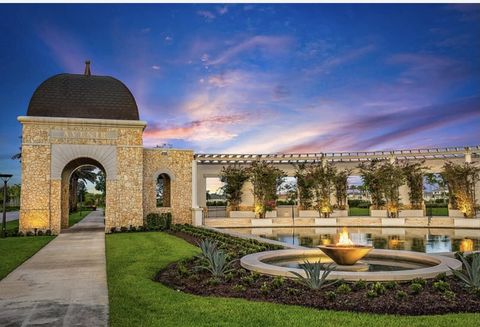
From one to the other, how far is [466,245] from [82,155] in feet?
56.9

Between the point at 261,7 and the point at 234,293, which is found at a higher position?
the point at 261,7

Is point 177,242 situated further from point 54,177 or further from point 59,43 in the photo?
point 59,43

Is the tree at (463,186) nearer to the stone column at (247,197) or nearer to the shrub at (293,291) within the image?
the stone column at (247,197)

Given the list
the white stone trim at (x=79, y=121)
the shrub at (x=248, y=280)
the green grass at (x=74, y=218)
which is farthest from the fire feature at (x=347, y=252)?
the green grass at (x=74, y=218)

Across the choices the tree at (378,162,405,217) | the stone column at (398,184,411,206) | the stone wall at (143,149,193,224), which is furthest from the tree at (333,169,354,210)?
the stone wall at (143,149,193,224)

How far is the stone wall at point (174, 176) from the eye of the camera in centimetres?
2320

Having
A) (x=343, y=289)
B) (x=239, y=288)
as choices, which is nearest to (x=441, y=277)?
(x=343, y=289)

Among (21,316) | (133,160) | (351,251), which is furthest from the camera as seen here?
(133,160)

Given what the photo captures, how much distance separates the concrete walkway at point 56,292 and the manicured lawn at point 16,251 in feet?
0.78

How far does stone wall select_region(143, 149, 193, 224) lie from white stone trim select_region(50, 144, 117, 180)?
208cm

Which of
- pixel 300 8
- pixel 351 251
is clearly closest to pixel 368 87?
pixel 300 8

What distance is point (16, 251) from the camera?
13.7 m

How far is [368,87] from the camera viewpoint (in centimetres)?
2164

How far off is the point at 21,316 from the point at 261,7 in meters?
10.8
